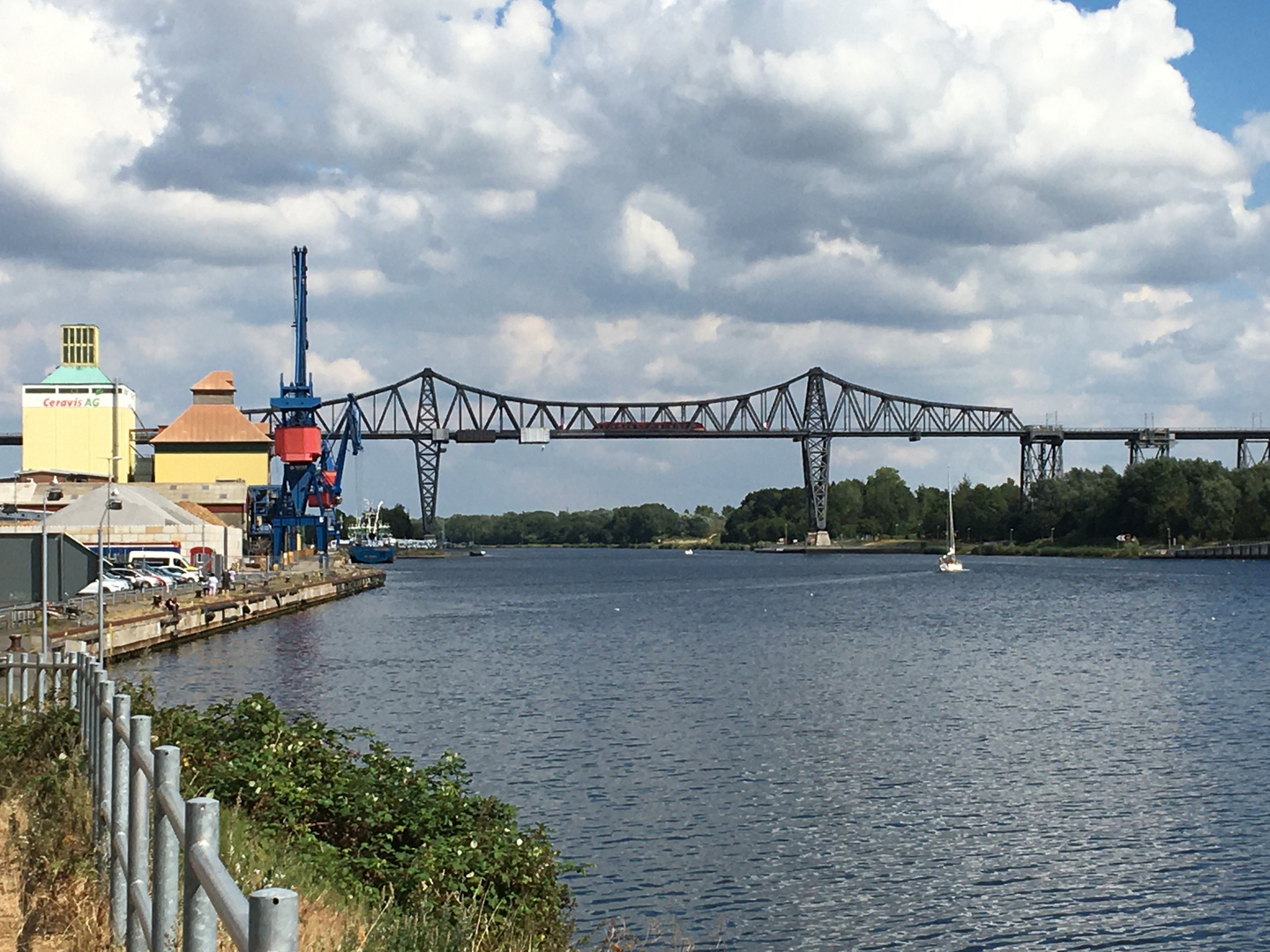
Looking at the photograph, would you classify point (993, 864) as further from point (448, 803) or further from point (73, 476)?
point (73, 476)

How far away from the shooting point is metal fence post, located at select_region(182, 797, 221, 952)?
5129mm

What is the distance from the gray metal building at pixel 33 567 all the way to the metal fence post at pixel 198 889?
22257 mm

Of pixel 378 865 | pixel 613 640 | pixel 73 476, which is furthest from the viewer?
pixel 73 476

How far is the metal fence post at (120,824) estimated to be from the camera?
7988mm

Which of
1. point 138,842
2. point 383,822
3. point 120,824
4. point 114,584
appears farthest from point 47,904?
point 114,584

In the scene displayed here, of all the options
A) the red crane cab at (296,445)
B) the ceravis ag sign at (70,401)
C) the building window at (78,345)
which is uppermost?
the building window at (78,345)

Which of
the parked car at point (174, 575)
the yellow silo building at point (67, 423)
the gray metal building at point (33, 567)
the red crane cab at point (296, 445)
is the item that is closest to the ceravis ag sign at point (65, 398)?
the yellow silo building at point (67, 423)

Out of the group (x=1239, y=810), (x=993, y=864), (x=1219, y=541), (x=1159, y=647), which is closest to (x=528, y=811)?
(x=993, y=864)

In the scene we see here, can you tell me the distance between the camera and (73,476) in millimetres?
113188

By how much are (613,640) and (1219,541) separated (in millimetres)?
121961

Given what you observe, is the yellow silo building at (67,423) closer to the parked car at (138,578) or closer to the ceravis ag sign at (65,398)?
the ceravis ag sign at (65,398)

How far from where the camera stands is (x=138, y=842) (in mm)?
7309

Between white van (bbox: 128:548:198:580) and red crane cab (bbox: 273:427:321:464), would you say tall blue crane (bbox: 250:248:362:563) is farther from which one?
white van (bbox: 128:548:198:580)

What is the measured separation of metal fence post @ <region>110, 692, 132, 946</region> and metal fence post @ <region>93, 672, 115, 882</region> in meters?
0.23
